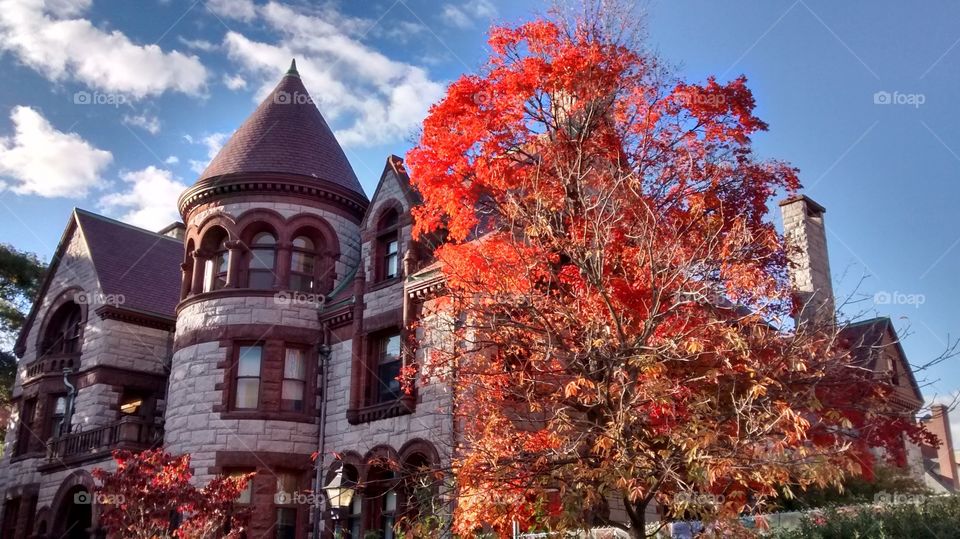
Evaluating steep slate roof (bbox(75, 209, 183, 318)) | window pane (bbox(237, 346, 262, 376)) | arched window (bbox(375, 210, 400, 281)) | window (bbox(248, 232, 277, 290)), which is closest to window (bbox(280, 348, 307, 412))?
window pane (bbox(237, 346, 262, 376))

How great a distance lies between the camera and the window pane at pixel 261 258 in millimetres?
25656

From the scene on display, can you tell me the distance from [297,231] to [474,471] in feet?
53.0

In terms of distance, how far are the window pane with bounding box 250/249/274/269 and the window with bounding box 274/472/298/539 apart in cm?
617

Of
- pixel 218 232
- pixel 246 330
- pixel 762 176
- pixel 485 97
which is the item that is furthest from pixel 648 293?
pixel 218 232

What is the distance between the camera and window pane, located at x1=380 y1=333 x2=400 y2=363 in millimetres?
22453

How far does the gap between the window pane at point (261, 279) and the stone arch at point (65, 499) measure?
8314 millimetres

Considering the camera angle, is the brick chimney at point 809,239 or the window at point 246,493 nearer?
the window at point 246,493

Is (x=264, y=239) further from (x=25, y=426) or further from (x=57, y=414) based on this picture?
(x=25, y=426)

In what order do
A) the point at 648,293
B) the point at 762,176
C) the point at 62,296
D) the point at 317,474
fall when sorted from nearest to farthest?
the point at 648,293 → the point at 762,176 → the point at 317,474 → the point at 62,296

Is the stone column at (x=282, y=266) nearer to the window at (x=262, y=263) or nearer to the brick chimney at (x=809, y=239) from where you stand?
the window at (x=262, y=263)

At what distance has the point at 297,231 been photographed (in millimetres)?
25922

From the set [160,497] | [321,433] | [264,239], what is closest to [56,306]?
[264,239]

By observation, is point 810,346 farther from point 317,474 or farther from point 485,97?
point 317,474

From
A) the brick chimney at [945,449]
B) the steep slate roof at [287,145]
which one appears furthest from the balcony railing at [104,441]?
the brick chimney at [945,449]
